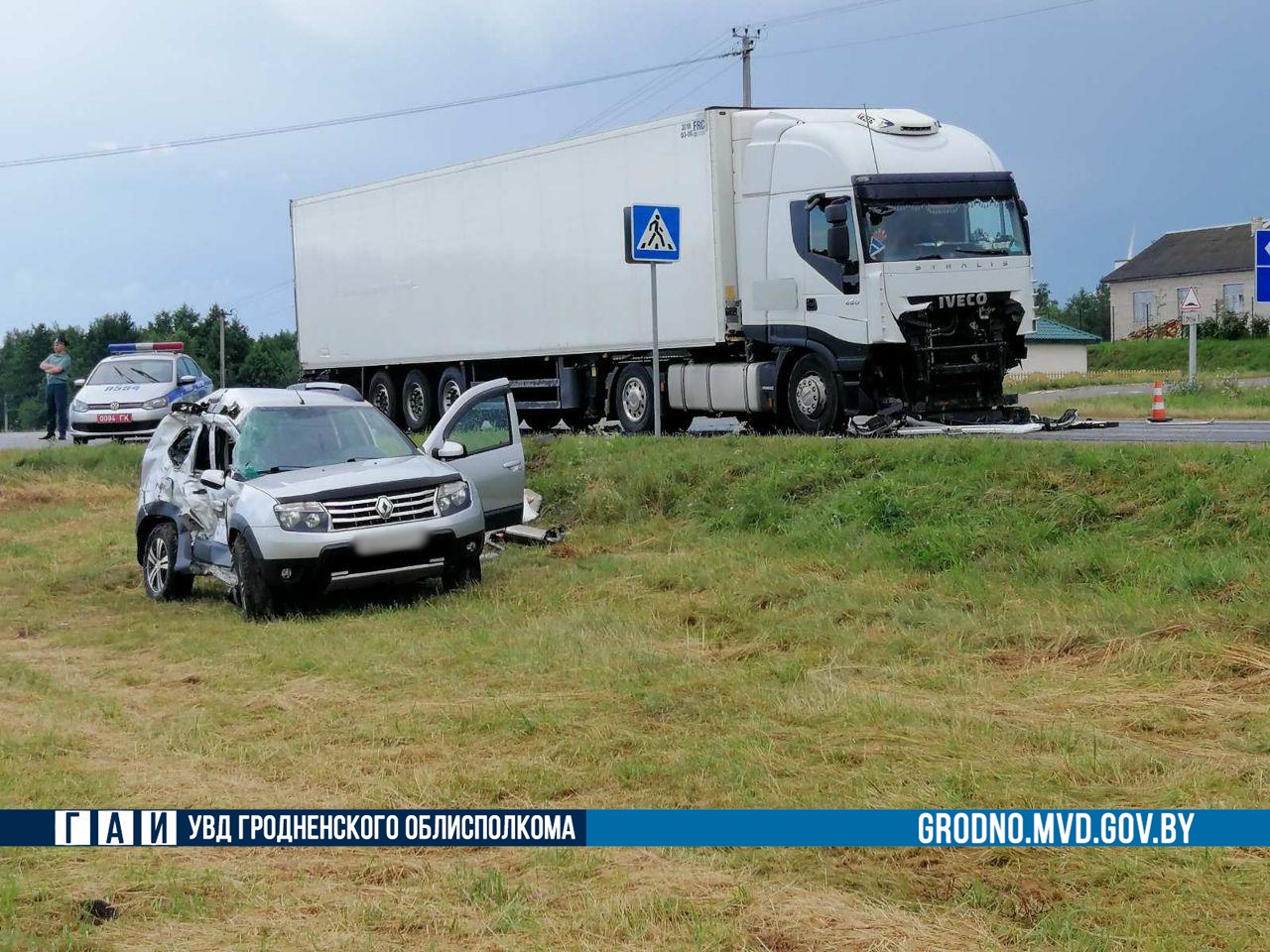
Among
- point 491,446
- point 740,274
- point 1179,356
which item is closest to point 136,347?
point 740,274

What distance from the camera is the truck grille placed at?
10680 mm

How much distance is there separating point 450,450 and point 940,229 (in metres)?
7.72

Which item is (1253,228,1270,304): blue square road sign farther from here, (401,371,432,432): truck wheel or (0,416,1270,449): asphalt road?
(401,371,432,432): truck wheel

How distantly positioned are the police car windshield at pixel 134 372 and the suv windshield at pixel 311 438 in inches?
577

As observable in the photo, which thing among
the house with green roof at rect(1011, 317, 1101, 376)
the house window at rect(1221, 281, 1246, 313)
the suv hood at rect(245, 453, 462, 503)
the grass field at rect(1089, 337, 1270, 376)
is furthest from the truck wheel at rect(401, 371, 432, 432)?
the house window at rect(1221, 281, 1246, 313)

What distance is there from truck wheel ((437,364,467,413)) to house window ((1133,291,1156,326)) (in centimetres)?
6084

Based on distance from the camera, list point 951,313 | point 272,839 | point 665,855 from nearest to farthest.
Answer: point 272,839
point 665,855
point 951,313

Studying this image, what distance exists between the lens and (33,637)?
1082 cm

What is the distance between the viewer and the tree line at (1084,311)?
356ft

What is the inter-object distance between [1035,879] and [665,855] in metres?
1.25

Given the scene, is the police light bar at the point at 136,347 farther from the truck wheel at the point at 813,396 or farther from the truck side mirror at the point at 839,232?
the truck side mirror at the point at 839,232

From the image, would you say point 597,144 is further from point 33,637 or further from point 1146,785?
point 1146,785

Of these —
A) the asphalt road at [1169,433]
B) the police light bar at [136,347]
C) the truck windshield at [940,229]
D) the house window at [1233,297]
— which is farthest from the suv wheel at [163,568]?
the house window at [1233,297]

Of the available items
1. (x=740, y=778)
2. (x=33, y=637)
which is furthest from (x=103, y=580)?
(x=740, y=778)
